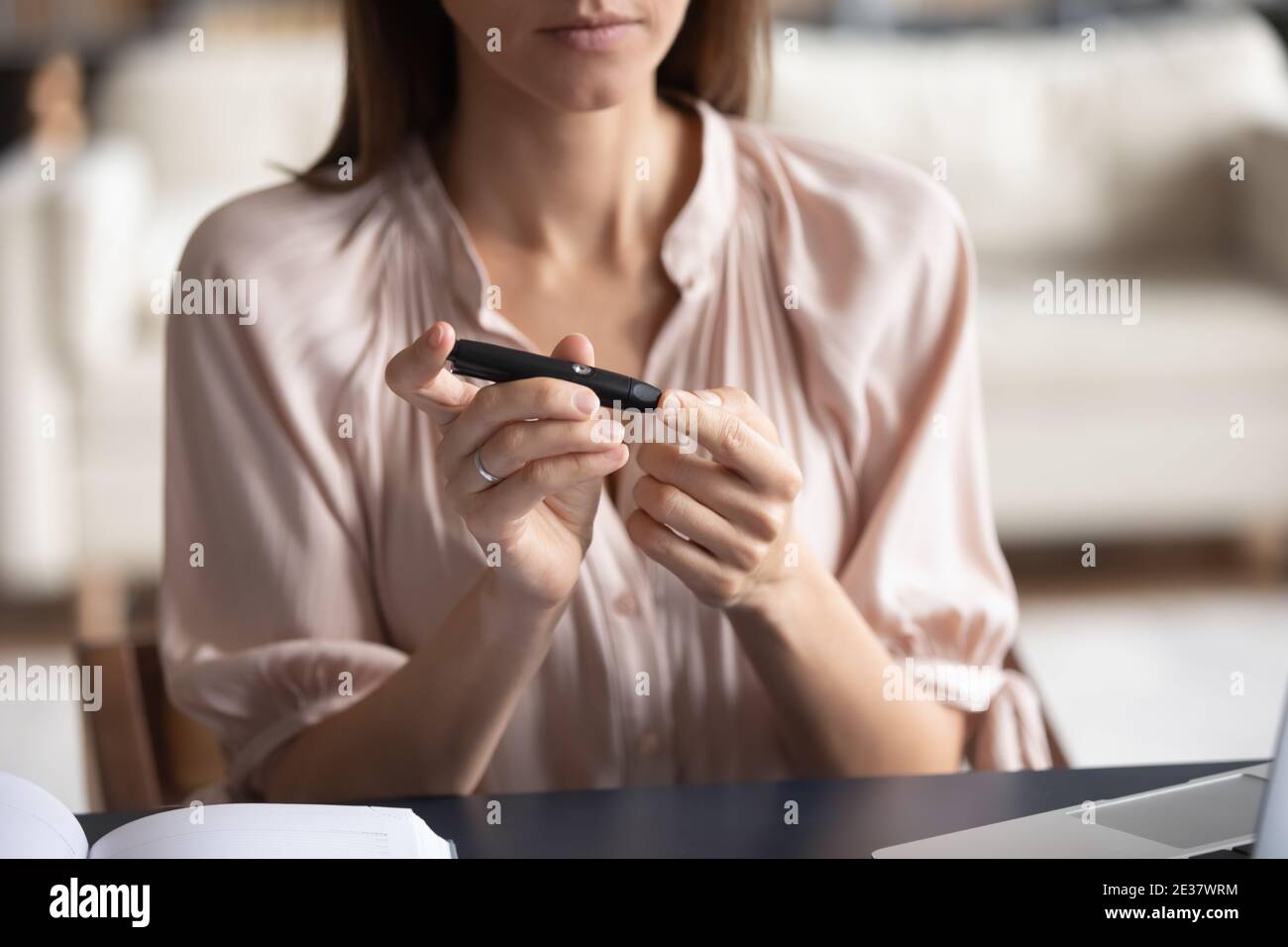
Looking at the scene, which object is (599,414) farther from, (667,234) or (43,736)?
(43,736)

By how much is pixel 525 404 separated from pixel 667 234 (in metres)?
0.37

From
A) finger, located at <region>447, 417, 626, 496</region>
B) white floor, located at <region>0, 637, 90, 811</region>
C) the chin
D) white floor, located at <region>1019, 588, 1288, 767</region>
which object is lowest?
white floor, located at <region>0, 637, 90, 811</region>

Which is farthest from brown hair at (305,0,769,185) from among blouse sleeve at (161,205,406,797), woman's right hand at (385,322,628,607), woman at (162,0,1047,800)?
woman's right hand at (385,322,628,607)

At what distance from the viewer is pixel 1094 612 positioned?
2.29 metres

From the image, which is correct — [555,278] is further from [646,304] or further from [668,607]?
[668,607]

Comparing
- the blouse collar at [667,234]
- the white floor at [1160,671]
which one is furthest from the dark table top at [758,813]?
the white floor at [1160,671]

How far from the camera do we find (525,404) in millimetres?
612

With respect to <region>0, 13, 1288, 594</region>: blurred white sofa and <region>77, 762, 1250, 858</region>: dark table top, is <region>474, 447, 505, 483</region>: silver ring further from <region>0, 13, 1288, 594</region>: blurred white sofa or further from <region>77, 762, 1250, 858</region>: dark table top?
<region>0, 13, 1288, 594</region>: blurred white sofa

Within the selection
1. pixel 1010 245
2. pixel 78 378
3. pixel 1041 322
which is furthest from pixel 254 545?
pixel 1010 245

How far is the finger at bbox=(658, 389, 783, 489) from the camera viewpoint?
634 mm

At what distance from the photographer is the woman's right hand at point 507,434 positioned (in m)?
0.61
